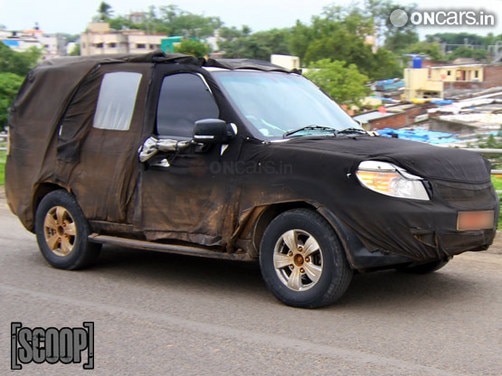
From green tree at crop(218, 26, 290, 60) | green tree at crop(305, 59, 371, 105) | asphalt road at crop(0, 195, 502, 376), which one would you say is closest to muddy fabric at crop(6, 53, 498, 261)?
asphalt road at crop(0, 195, 502, 376)

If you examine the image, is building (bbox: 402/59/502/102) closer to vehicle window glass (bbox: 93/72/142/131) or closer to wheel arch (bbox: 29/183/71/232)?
wheel arch (bbox: 29/183/71/232)

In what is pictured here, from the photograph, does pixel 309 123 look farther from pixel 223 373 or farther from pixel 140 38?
pixel 140 38

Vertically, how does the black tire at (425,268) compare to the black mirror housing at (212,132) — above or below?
below

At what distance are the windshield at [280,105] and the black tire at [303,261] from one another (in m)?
0.87

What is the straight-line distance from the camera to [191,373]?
4.68 metres

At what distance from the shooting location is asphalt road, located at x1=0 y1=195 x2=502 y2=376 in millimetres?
4824

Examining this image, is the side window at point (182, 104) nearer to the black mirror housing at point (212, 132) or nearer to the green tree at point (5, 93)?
the black mirror housing at point (212, 132)

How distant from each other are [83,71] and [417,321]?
405 centimetres

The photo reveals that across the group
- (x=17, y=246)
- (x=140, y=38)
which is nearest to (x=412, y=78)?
(x=140, y=38)

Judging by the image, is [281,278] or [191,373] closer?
[191,373]

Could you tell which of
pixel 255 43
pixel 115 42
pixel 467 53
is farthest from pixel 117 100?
pixel 467 53

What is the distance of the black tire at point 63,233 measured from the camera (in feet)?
24.4

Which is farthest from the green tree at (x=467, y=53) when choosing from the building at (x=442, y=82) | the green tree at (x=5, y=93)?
the green tree at (x=5, y=93)

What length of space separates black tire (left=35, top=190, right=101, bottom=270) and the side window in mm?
1266
